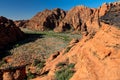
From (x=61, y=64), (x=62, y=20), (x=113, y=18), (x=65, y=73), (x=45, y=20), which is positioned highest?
(x=113, y=18)

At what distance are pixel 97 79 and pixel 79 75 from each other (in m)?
2.00

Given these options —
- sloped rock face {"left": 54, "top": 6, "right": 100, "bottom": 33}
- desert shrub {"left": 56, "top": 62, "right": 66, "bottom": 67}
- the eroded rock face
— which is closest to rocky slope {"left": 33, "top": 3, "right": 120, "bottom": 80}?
desert shrub {"left": 56, "top": 62, "right": 66, "bottom": 67}

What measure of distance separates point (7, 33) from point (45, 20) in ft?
98.2

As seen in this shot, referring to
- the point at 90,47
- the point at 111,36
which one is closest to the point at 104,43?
the point at 111,36

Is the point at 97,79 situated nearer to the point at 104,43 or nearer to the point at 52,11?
the point at 104,43

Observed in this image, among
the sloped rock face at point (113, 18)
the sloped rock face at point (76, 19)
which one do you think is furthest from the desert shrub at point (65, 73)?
A: the sloped rock face at point (76, 19)

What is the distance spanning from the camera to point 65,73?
65.3ft

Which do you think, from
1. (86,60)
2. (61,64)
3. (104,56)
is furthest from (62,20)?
(104,56)

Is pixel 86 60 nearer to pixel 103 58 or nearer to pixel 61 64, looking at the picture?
pixel 103 58

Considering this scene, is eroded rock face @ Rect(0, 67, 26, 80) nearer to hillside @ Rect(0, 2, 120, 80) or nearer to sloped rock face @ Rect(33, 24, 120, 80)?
hillside @ Rect(0, 2, 120, 80)

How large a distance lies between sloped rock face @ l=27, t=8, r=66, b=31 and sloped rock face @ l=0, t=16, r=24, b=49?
23.2m

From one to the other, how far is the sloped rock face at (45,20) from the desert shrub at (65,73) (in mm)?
70653

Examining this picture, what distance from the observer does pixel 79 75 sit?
1745cm

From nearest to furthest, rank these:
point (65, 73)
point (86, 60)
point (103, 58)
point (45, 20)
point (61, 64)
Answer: point (103, 58) → point (86, 60) → point (65, 73) → point (61, 64) → point (45, 20)
